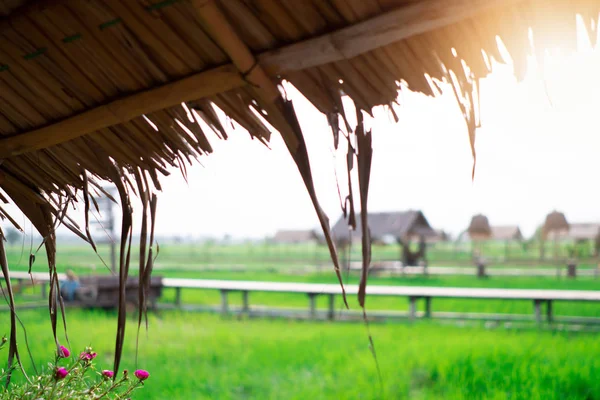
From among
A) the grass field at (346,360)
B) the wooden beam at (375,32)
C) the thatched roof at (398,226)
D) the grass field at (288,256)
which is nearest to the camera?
the wooden beam at (375,32)

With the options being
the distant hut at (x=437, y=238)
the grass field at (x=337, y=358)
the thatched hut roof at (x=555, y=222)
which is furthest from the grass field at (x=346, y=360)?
the thatched hut roof at (x=555, y=222)

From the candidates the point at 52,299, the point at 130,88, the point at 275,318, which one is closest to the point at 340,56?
the point at 130,88

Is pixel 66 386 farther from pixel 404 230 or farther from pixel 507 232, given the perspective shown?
pixel 507 232

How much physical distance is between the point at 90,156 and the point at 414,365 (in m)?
3.69

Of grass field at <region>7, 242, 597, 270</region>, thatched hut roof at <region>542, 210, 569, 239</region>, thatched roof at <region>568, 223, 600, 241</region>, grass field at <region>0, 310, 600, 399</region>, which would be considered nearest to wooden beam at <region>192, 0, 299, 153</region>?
grass field at <region>0, 310, 600, 399</region>

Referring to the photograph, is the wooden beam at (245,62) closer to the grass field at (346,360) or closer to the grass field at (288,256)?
the grass field at (346,360)

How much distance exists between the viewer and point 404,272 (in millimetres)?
17906

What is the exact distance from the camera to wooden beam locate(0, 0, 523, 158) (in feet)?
2.09

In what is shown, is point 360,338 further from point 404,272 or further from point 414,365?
point 404,272

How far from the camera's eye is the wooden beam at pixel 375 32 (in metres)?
0.63

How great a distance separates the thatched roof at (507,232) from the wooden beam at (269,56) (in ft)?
139

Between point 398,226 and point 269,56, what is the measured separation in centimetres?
1982

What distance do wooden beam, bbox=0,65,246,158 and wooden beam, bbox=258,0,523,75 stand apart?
0.07 metres

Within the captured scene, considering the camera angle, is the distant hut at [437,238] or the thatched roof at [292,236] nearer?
the distant hut at [437,238]
